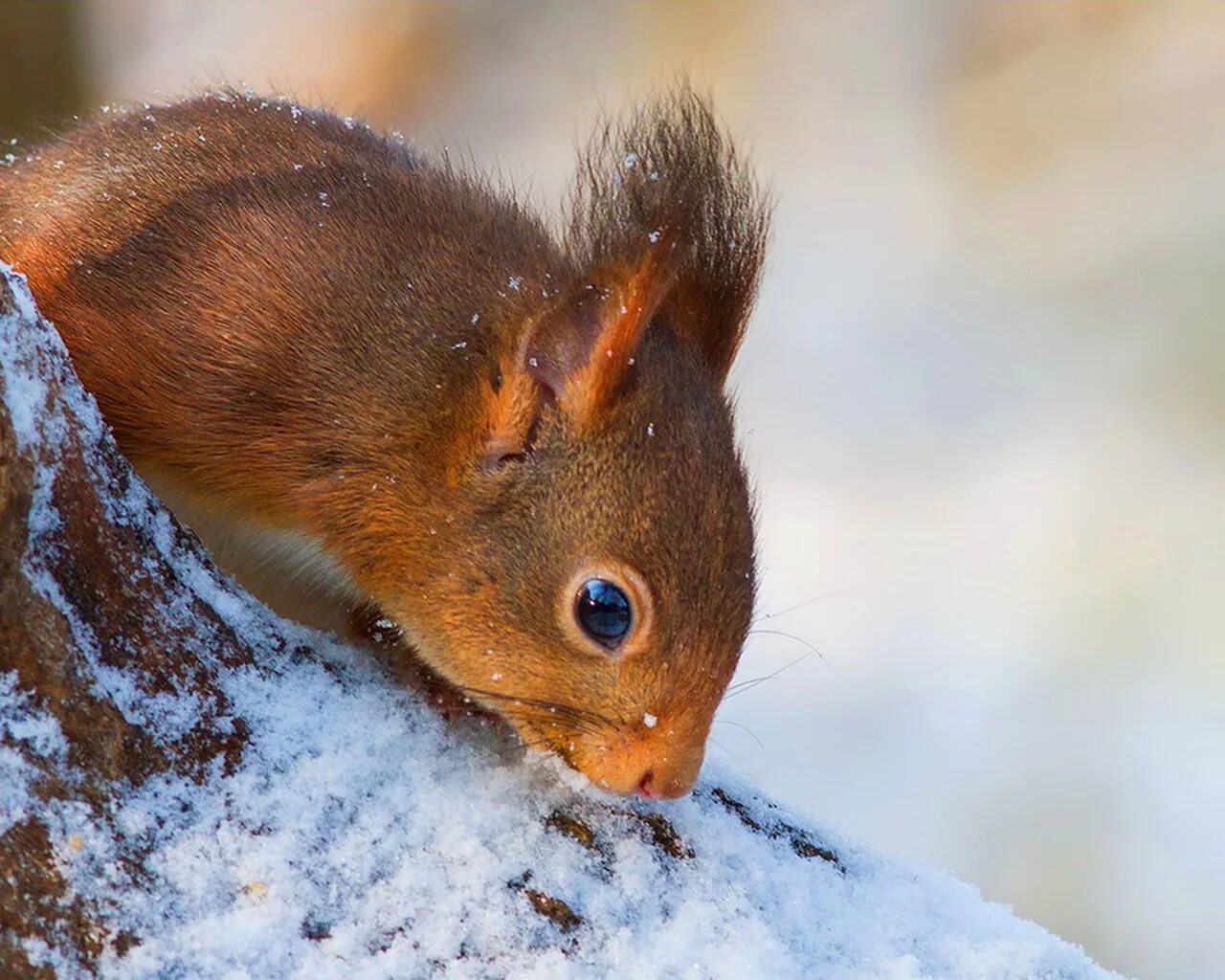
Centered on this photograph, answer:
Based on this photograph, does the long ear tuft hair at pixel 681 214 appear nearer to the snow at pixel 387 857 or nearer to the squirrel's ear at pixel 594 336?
the squirrel's ear at pixel 594 336

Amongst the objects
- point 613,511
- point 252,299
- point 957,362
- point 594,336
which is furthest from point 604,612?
point 957,362

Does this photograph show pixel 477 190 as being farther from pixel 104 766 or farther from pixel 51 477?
pixel 104 766

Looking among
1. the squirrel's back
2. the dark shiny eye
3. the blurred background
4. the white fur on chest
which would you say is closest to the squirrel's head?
the dark shiny eye

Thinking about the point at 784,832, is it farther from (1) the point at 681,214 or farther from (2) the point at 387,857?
A: (1) the point at 681,214

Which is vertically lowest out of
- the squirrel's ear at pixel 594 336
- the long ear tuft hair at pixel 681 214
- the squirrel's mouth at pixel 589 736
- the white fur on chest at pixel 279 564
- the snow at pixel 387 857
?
the snow at pixel 387 857

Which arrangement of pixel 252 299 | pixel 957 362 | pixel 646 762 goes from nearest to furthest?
pixel 646 762 → pixel 252 299 → pixel 957 362

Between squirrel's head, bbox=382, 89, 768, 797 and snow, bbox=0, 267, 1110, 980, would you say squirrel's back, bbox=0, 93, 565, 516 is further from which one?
snow, bbox=0, 267, 1110, 980

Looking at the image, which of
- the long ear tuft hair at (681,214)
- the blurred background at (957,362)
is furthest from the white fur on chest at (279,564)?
the blurred background at (957,362)
